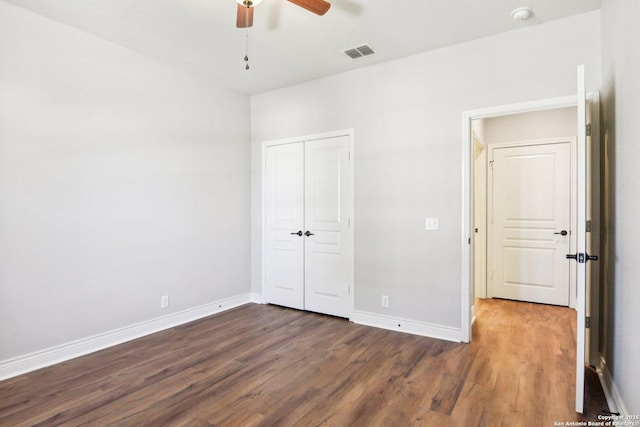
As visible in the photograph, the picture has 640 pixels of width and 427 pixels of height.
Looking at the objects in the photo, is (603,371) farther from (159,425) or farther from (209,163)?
(209,163)

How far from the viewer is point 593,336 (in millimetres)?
2750

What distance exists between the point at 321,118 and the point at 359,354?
2686 millimetres

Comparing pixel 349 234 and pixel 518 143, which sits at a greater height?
pixel 518 143

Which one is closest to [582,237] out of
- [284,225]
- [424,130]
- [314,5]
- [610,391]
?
[610,391]

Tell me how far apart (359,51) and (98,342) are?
12.3ft

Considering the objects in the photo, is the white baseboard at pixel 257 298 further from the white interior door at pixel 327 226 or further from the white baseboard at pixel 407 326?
the white baseboard at pixel 407 326

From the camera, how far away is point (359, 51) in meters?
3.43

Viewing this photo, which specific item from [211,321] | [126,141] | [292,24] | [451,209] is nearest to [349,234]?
[451,209]

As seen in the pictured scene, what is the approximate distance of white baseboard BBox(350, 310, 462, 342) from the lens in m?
3.33

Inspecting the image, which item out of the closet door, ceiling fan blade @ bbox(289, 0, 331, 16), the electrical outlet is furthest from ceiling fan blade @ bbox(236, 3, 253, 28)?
the electrical outlet

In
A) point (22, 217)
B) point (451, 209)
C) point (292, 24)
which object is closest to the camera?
point (22, 217)

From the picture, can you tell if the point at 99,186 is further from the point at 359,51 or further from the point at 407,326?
the point at 407,326

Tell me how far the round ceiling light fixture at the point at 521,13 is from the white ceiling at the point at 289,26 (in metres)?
0.04

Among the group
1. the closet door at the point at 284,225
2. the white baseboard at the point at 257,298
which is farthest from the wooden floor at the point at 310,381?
the white baseboard at the point at 257,298
